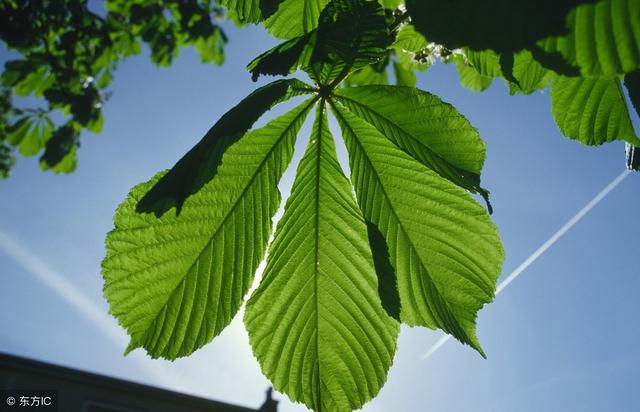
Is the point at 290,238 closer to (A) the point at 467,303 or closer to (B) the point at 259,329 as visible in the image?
(B) the point at 259,329

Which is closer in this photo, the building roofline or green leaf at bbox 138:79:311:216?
green leaf at bbox 138:79:311:216

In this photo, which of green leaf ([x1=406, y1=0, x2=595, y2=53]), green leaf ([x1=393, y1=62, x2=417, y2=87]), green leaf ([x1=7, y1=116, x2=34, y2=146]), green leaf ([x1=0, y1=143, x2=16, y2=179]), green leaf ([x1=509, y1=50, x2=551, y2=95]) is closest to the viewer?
green leaf ([x1=406, y1=0, x2=595, y2=53])

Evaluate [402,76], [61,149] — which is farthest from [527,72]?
[61,149]

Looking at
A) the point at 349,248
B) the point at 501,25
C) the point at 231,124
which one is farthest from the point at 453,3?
the point at 349,248

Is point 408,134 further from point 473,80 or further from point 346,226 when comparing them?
point 473,80

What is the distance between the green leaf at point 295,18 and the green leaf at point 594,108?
0.42 m

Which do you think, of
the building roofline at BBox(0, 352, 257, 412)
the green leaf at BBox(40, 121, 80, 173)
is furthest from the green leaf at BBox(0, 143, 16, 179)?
the building roofline at BBox(0, 352, 257, 412)

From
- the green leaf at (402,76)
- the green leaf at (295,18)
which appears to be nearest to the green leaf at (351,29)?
the green leaf at (295,18)

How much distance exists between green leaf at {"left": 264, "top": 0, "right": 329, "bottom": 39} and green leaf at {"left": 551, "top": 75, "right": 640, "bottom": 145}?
422 mm

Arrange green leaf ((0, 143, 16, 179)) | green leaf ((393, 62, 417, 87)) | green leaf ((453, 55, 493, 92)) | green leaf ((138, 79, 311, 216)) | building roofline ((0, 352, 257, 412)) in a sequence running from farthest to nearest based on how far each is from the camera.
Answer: building roofline ((0, 352, 257, 412)) → green leaf ((0, 143, 16, 179)) → green leaf ((393, 62, 417, 87)) → green leaf ((453, 55, 493, 92)) → green leaf ((138, 79, 311, 216))

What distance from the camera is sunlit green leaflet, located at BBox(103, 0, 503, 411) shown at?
74 cm

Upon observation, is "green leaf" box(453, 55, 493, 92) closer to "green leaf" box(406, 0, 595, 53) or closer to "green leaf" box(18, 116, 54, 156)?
"green leaf" box(406, 0, 595, 53)

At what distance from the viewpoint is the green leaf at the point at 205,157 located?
58 cm

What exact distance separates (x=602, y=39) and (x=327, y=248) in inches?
19.4
